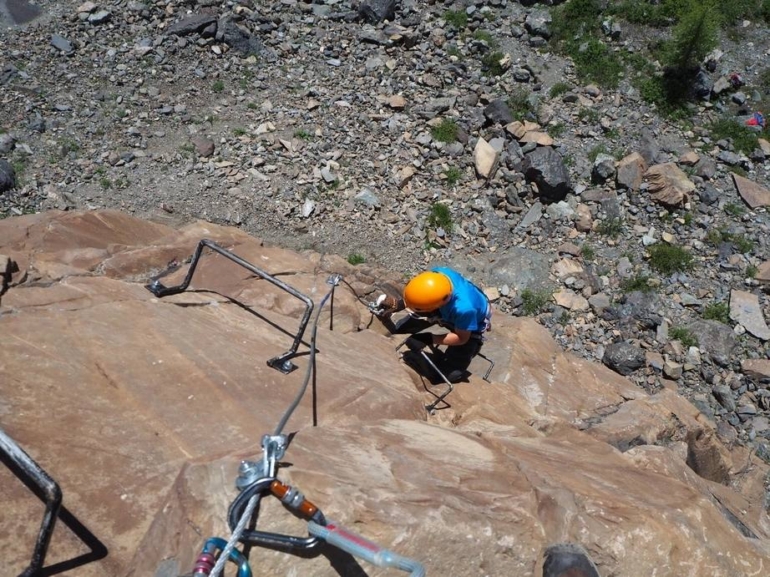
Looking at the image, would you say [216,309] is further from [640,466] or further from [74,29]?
[74,29]

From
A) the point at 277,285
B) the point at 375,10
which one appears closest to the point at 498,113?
the point at 375,10

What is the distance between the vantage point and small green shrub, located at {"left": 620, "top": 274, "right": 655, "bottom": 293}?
30.2 ft

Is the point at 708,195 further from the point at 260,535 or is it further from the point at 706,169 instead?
the point at 260,535

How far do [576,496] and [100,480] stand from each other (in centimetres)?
262

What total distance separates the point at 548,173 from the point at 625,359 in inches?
123

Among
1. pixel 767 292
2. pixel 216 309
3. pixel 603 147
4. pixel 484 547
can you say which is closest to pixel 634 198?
pixel 603 147

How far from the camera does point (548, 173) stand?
9859 millimetres

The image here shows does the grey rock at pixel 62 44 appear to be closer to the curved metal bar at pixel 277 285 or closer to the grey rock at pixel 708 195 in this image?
the curved metal bar at pixel 277 285

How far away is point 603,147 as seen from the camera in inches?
421

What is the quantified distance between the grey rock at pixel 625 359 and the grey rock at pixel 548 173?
2.69 metres

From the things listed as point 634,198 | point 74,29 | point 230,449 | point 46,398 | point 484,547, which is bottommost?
point 634,198

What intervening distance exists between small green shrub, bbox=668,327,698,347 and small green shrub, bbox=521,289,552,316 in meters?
1.75

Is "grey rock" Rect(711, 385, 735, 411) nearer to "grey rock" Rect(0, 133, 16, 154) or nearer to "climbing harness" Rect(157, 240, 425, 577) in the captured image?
"climbing harness" Rect(157, 240, 425, 577)

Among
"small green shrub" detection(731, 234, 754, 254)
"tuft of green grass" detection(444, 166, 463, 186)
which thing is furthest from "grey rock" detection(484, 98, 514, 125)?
"small green shrub" detection(731, 234, 754, 254)
